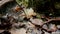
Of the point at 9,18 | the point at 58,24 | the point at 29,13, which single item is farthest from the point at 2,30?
the point at 58,24

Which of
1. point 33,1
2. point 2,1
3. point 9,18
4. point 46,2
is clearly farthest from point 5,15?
point 46,2

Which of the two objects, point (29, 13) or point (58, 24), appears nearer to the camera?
point (58, 24)

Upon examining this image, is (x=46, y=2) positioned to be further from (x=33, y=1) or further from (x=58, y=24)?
(x=58, y=24)

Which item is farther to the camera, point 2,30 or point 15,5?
point 15,5

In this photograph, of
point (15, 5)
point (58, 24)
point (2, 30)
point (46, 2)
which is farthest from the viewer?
point (15, 5)

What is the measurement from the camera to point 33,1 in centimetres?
289

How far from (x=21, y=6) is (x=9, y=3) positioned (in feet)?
0.74

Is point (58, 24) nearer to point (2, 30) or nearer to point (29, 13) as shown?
point (29, 13)

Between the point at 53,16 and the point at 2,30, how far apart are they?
873 millimetres

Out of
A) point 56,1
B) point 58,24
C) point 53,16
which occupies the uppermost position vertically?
point 56,1

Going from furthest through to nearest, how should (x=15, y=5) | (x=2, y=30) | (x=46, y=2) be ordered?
(x=15, y=5) < (x=46, y=2) < (x=2, y=30)

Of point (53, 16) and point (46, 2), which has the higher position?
point (46, 2)

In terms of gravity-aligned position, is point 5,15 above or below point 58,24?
above

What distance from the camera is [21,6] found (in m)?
3.00
